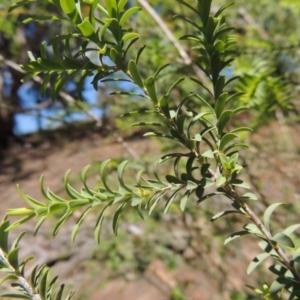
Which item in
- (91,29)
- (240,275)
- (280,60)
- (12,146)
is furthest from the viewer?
(12,146)

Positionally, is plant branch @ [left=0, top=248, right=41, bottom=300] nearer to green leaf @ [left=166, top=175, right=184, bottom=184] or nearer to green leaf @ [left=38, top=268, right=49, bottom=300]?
green leaf @ [left=38, top=268, right=49, bottom=300]

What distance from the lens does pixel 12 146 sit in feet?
21.5

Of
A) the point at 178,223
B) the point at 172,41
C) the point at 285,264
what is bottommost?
the point at 178,223

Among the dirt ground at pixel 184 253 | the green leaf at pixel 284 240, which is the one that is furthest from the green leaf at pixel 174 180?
the dirt ground at pixel 184 253

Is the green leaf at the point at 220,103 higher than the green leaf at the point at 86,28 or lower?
lower

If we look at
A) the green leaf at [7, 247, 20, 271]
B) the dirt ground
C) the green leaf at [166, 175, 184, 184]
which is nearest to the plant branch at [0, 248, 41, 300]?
the green leaf at [7, 247, 20, 271]

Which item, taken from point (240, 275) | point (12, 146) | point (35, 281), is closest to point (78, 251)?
point (240, 275)

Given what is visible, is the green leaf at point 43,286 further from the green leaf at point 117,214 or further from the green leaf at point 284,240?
the green leaf at point 284,240

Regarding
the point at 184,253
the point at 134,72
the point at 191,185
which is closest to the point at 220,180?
the point at 191,185

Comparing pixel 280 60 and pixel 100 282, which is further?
pixel 100 282

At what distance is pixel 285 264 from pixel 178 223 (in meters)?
1.76

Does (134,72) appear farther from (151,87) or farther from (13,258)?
(13,258)

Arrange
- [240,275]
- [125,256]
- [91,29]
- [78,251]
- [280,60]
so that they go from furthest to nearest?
[78,251]
[125,256]
[240,275]
[280,60]
[91,29]

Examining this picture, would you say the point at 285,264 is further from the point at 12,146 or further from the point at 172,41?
the point at 12,146
